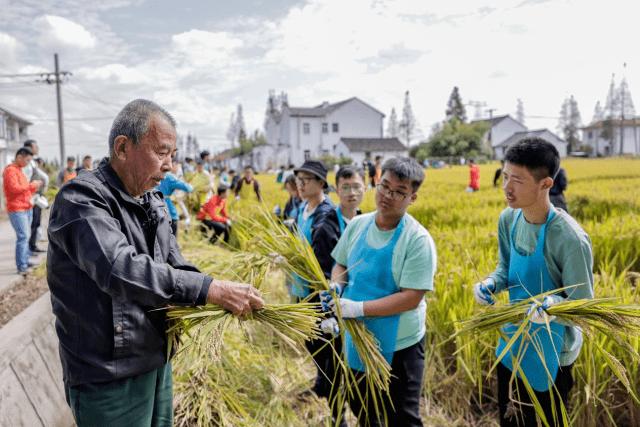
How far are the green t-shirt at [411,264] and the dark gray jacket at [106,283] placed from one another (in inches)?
38.2

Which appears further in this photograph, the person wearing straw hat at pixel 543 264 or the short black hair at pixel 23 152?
the short black hair at pixel 23 152

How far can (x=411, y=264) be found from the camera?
6.82ft

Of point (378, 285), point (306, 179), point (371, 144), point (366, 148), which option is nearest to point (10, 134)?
point (366, 148)

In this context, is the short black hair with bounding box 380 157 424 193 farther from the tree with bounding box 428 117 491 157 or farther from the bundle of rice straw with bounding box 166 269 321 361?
the tree with bounding box 428 117 491 157

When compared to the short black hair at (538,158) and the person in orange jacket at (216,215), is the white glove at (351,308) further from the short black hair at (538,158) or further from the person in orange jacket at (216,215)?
the person in orange jacket at (216,215)

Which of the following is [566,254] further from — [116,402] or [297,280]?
[116,402]

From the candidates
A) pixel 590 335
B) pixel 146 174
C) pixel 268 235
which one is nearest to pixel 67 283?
pixel 146 174

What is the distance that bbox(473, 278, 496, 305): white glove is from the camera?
2188 mm

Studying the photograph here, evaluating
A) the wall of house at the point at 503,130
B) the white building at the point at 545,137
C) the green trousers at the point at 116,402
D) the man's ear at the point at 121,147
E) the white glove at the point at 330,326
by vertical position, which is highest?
the wall of house at the point at 503,130

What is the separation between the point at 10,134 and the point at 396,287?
48.9m

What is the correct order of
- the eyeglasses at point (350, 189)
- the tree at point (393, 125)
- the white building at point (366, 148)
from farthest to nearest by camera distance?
the tree at point (393, 125) → the white building at point (366, 148) → the eyeglasses at point (350, 189)

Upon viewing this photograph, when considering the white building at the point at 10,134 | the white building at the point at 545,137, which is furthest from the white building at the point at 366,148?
the white building at the point at 10,134

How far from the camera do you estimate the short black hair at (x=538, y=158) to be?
77.9 inches

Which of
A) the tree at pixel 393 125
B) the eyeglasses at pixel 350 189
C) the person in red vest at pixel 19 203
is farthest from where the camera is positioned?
the tree at pixel 393 125
